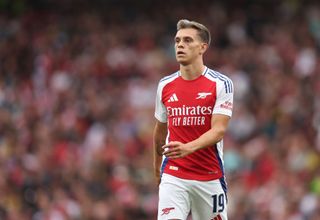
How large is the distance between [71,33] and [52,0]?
1.85 metres

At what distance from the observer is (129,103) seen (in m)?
21.2

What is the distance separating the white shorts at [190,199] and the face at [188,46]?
3.63 feet

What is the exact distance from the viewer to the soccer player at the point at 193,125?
10609 millimetres

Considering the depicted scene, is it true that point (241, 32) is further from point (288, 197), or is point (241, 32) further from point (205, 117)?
point (205, 117)

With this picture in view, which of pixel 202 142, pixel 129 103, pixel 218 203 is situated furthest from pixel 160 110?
pixel 129 103

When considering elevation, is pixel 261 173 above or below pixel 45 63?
below

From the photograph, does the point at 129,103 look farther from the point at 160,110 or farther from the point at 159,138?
the point at 160,110

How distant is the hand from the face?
91cm

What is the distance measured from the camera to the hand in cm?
1009

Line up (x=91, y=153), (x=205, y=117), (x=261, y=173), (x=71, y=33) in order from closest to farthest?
(x=205, y=117) → (x=261, y=173) → (x=91, y=153) → (x=71, y=33)

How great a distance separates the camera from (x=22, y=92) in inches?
879

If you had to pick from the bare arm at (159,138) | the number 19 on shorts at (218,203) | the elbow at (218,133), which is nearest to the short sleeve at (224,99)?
the elbow at (218,133)

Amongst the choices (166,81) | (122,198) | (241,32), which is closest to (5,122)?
(122,198)

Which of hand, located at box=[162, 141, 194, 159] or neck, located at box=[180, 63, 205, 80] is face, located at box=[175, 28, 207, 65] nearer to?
neck, located at box=[180, 63, 205, 80]
